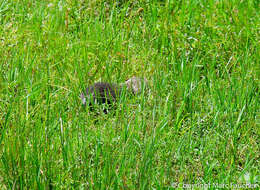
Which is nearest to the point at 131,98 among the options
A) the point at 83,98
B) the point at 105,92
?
the point at 105,92

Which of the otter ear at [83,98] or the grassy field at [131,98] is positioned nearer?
the grassy field at [131,98]

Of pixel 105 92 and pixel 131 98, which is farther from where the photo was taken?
pixel 131 98

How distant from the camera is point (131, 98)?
12.2 feet

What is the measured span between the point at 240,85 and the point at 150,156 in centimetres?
125

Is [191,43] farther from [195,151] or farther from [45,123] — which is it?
[45,123]

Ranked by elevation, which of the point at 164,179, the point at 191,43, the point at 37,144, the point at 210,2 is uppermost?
the point at 210,2

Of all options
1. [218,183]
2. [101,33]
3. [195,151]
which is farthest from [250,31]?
[218,183]

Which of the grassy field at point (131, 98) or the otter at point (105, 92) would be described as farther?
the otter at point (105, 92)

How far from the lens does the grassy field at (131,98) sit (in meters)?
2.70

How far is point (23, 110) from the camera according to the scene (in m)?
3.11

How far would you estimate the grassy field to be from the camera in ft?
8.86

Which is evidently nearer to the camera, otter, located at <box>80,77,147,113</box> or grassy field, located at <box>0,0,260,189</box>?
grassy field, located at <box>0,0,260,189</box>

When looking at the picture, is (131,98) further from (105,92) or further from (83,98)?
(83,98)

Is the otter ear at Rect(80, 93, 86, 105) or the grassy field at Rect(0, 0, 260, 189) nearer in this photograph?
the grassy field at Rect(0, 0, 260, 189)
